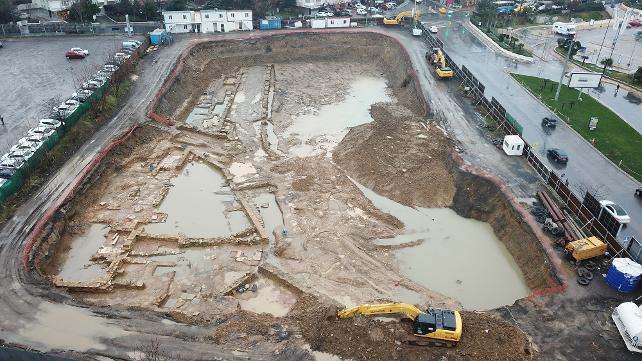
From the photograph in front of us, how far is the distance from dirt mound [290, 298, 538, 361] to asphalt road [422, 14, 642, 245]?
35.6ft

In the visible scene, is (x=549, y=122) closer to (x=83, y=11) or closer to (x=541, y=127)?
(x=541, y=127)

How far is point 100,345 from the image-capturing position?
64.4ft

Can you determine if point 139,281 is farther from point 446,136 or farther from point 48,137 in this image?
point 446,136

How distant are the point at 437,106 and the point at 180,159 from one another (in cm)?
2351

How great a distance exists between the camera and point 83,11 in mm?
62344

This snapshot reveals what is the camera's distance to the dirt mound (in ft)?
63.4

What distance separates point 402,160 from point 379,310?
1656cm

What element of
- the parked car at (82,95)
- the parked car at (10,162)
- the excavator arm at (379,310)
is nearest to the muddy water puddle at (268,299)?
the excavator arm at (379,310)

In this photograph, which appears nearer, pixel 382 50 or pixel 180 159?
pixel 180 159

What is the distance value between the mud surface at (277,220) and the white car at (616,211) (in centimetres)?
421

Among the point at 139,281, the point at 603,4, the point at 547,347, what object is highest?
the point at 603,4

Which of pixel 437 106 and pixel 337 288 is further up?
pixel 437 106

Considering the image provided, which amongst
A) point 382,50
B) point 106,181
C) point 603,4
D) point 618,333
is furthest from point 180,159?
point 603,4

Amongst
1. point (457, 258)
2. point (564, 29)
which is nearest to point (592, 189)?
point (457, 258)
